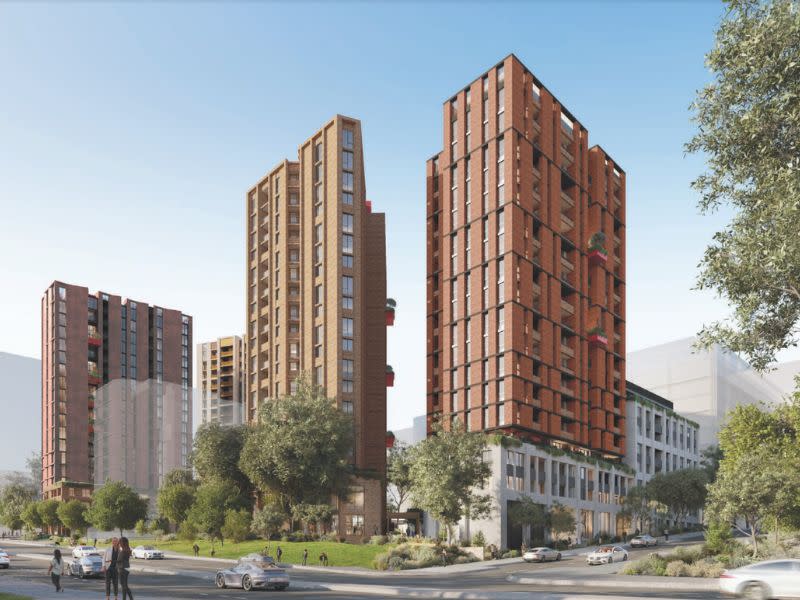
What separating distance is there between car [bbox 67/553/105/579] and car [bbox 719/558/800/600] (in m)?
35.4

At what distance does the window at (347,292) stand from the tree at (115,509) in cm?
3555

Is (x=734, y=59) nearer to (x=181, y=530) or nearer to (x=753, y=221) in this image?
(x=753, y=221)

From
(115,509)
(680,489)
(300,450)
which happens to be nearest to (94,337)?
(115,509)

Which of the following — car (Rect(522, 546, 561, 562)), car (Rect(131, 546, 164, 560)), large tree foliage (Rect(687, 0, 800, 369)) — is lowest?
car (Rect(131, 546, 164, 560))

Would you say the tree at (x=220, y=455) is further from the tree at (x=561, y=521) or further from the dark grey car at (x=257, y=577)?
the dark grey car at (x=257, y=577)

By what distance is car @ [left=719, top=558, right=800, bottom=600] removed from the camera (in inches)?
1162

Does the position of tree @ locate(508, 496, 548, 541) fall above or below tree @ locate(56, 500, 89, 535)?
above

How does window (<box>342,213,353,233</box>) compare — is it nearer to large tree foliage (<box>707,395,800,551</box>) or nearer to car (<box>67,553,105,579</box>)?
large tree foliage (<box>707,395,800,551</box>)

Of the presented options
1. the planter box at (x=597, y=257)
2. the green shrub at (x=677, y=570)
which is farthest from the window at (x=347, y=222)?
the green shrub at (x=677, y=570)

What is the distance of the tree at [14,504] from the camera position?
165550 mm

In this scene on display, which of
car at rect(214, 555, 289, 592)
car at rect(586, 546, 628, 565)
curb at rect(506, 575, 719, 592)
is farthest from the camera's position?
car at rect(586, 546, 628, 565)

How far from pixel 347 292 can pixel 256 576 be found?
222 ft

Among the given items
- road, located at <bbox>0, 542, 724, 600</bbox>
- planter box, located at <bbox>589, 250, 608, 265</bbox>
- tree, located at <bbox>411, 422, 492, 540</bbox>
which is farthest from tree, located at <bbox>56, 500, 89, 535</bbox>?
planter box, located at <bbox>589, 250, 608, 265</bbox>

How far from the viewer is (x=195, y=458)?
101 meters
